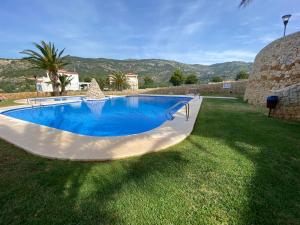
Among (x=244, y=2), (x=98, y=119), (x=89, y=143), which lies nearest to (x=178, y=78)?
(x=98, y=119)

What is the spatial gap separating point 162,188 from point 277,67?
Answer: 11.3 meters

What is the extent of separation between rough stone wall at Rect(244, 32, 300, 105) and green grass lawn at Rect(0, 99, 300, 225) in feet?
23.8

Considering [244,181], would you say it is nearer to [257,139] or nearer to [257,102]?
[257,139]

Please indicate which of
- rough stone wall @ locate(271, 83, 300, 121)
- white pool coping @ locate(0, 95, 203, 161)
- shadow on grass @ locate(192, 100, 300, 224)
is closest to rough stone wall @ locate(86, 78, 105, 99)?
white pool coping @ locate(0, 95, 203, 161)

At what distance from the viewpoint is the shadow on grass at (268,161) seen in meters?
2.13

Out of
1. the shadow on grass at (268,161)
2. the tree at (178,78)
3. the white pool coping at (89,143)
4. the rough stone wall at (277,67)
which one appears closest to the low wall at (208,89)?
the rough stone wall at (277,67)

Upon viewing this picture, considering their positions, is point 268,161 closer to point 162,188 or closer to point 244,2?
point 162,188

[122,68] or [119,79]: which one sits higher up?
[122,68]

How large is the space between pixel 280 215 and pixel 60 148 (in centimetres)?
437

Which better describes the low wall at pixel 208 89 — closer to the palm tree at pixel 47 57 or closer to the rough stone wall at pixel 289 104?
the palm tree at pixel 47 57

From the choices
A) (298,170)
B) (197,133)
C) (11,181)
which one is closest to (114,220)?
(11,181)

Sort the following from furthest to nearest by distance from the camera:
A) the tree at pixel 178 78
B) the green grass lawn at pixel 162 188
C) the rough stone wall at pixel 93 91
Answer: the tree at pixel 178 78, the rough stone wall at pixel 93 91, the green grass lawn at pixel 162 188

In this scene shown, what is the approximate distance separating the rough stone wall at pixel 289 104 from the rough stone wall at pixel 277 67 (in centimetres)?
273

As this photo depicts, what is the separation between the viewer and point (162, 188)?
2645 mm
